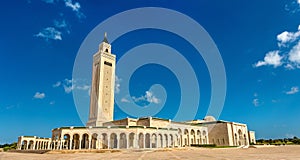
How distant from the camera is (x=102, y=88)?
6147cm

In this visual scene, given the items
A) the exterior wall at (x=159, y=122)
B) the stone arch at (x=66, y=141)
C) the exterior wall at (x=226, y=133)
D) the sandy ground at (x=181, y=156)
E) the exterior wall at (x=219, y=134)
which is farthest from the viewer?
the exterior wall at (x=219, y=134)

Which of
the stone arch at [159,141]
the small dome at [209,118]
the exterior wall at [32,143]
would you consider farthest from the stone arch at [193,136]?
the exterior wall at [32,143]

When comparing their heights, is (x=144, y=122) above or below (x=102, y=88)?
below

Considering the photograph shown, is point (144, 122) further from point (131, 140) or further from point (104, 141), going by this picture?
point (104, 141)

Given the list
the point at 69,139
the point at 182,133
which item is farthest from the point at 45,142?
the point at 182,133

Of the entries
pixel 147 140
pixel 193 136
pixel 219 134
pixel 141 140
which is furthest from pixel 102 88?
pixel 219 134

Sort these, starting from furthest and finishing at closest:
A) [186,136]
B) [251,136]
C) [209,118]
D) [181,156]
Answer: [209,118] < [251,136] < [186,136] < [181,156]

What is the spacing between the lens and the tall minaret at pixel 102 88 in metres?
58.7

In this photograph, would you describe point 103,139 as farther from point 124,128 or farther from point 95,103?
point 95,103

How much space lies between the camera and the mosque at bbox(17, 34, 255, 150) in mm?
41594

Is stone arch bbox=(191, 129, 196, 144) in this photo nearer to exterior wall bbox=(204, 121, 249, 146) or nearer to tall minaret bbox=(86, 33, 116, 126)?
exterior wall bbox=(204, 121, 249, 146)

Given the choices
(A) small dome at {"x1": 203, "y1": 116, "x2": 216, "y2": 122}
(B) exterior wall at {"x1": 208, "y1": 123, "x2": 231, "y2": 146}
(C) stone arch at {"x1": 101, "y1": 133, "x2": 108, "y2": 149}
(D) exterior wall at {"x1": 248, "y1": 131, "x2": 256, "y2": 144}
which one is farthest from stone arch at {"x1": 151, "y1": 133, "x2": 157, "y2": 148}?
(D) exterior wall at {"x1": 248, "y1": 131, "x2": 256, "y2": 144}

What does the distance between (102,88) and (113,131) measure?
72.5ft

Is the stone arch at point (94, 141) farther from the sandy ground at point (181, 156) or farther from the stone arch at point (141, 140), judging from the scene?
the sandy ground at point (181, 156)
